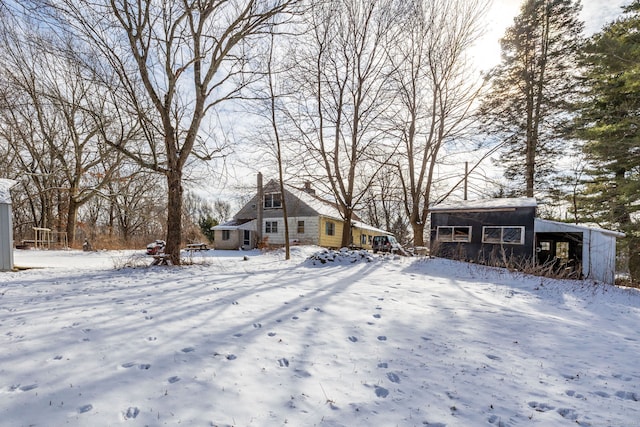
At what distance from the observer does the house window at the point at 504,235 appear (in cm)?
1309

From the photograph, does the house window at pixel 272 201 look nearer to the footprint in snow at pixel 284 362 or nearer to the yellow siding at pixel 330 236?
the yellow siding at pixel 330 236

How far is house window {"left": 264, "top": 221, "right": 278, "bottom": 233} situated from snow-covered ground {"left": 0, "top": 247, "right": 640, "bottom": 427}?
59.9ft

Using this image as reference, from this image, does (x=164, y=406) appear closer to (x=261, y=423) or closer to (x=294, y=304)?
(x=261, y=423)

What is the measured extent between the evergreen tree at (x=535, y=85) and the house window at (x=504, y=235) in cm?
647

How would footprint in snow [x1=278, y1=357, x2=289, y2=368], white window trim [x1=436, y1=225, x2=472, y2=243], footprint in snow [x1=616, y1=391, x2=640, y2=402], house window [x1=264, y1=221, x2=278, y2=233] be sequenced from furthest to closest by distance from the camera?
house window [x1=264, y1=221, x2=278, y2=233] → white window trim [x1=436, y1=225, x2=472, y2=243] → footprint in snow [x1=278, y1=357, x2=289, y2=368] → footprint in snow [x1=616, y1=391, x2=640, y2=402]

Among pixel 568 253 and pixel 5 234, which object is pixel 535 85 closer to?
pixel 568 253

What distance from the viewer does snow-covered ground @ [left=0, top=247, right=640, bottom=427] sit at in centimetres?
217

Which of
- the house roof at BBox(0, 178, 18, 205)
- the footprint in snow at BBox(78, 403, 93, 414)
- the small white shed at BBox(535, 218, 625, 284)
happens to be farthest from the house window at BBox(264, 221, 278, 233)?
the footprint in snow at BBox(78, 403, 93, 414)

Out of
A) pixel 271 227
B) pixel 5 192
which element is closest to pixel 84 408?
pixel 5 192

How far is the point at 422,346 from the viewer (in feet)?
11.3

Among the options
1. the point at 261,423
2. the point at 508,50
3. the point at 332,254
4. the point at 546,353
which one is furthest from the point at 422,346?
the point at 508,50

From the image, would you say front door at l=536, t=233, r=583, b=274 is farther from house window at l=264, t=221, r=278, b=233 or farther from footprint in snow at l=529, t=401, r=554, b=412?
house window at l=264, t=221, r=278, b=233

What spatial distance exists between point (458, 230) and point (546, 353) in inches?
475

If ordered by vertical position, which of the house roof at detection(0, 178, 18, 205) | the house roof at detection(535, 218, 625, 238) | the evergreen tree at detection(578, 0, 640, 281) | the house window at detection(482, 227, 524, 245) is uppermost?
the evergreen tree at detection(578, 0, 640, 281)
